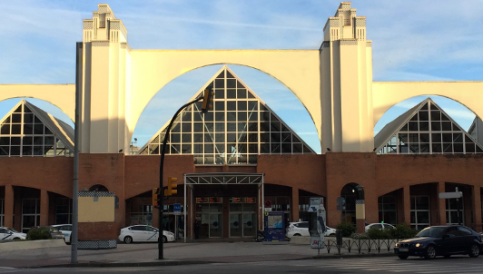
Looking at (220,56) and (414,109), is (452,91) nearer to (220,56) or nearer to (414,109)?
(414,109)

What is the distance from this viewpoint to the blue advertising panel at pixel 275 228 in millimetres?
38125

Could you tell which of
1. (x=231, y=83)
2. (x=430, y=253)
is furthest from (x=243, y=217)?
(x=430, y=253)

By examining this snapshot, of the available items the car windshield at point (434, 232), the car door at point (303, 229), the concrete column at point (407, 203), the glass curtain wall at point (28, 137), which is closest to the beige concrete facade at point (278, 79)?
the glass curtain wall at point (28, 137)

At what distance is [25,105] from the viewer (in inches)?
1903

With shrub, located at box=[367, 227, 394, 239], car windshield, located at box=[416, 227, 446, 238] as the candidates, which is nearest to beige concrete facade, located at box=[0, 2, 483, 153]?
shrub, located at box=[367, 227, 394, 239]

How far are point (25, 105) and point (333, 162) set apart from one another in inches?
1039

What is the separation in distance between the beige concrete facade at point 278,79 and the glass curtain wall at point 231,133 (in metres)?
2.65

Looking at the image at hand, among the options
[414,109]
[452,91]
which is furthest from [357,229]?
[452,91]

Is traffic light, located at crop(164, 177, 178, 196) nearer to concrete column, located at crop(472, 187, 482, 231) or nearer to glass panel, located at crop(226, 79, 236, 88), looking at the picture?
glass panel, located at crop(226, 79, 236, 88)

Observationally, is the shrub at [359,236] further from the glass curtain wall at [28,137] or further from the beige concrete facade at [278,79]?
the glass curtain wall at [28,137]

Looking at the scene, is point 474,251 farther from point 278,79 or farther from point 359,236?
point 278,79

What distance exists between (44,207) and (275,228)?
1922cm

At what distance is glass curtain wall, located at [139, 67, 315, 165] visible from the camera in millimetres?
47312

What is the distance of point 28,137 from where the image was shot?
4809cm
